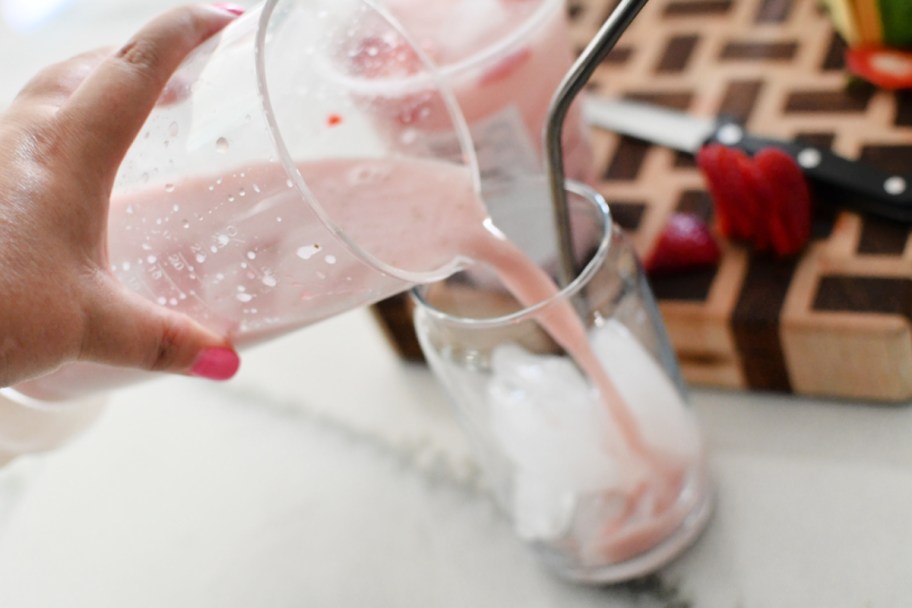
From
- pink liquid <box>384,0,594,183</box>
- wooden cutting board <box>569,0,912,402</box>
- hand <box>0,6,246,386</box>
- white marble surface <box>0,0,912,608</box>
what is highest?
hand <box>0,6,246,386</box>

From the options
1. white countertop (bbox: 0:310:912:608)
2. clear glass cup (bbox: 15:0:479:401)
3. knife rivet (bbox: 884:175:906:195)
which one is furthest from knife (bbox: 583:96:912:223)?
clear glass cup (bbox: 15:0:479:401)

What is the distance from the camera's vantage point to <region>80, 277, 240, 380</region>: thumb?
442mm

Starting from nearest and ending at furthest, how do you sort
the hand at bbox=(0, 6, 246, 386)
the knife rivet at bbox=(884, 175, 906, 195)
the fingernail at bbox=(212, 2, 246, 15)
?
the hand at bbox=(0, 6, 246, 386)
the fingernail at bbox=(212, 2, 246, 15)
the knife rivet at bbox=(884, 175, 906, 195)

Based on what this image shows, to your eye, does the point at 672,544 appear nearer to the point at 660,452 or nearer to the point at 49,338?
the point at 660,452

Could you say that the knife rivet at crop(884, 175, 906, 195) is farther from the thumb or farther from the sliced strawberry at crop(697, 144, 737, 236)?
the thumb

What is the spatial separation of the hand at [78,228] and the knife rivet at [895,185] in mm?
385

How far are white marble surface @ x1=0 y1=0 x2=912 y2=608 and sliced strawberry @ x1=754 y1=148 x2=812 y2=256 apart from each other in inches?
3.7

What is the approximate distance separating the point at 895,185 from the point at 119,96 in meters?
0.43

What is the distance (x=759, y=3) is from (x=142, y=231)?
0.56 metres

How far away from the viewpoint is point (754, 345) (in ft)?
2.05

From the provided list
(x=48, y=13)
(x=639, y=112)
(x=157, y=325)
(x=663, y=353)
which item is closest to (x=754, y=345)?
(x=663, y=353)

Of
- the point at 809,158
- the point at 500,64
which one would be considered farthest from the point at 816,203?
the point at 500,64

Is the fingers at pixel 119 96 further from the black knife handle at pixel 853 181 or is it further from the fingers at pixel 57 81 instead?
the black knife handle at pixel 853 181

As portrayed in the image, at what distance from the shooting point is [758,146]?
69cm
